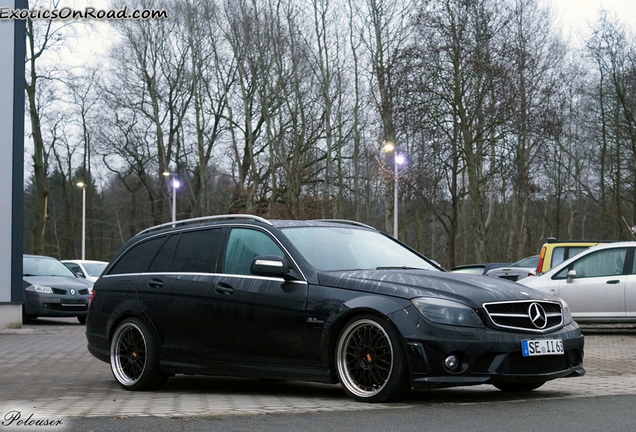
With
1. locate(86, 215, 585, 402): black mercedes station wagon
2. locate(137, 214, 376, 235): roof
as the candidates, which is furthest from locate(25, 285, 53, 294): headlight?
locate(137, 214, 376, 235): roof

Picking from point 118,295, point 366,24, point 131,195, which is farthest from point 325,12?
point 118,295

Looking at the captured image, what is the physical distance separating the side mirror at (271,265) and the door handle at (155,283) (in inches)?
57.2

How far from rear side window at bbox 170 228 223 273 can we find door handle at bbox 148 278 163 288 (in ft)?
0.55

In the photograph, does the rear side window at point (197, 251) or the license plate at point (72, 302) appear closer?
the rear side window at point (197, 251)

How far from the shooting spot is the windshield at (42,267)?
22469 millimetres

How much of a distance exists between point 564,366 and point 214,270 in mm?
3220

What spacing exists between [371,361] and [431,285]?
0.75 metres

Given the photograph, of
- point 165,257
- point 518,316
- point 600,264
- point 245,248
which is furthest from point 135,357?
point 600,264

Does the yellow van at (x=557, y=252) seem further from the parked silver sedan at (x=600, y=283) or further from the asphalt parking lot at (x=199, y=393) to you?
the asphalt parking lot at (x=199, y=393)

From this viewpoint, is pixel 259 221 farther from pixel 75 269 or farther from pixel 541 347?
pixel 75 269

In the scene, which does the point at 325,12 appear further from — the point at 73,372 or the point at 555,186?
the point at 73,372

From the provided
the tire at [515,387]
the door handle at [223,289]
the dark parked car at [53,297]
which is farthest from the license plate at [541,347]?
the dark parked car at [53,297]

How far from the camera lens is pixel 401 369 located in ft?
23.6

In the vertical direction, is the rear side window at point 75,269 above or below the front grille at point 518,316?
above
